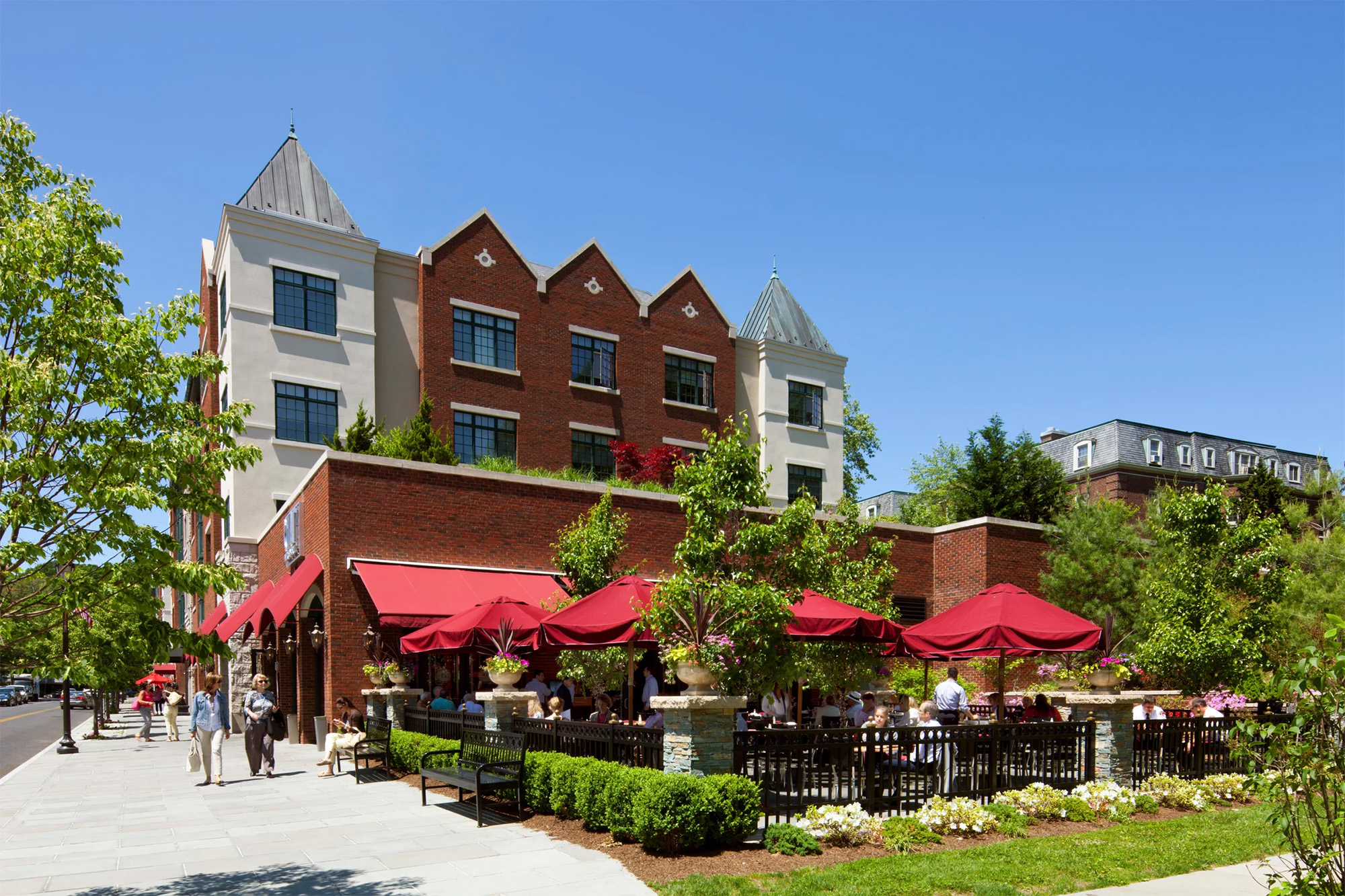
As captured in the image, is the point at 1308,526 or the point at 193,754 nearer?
the point at 193,754

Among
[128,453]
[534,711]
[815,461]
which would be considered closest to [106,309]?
[128,453]

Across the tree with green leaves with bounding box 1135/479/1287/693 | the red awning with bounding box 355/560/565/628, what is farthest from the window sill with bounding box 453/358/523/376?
the tree with green leaves with bounding box 1135/479/1287/693

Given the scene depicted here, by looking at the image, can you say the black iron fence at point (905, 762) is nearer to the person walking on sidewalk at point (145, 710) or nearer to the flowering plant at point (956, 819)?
the flowering plant at point (956, 819)

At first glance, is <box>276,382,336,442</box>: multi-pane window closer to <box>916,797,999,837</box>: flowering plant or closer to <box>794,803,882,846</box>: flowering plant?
<box>794,803,882,846</box>: flowering plant

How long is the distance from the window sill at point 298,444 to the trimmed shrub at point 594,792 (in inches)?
706

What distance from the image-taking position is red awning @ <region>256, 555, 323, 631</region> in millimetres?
19312

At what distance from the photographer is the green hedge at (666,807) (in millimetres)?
9586

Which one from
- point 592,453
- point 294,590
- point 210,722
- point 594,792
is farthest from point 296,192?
point 594,792

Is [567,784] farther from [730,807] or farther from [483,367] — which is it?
[483,367]

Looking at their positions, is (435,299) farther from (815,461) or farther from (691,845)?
(691,845)

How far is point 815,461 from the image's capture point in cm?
3825

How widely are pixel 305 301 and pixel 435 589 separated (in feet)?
40.0

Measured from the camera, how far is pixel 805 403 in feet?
127

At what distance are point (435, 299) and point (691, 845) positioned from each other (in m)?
23.5
